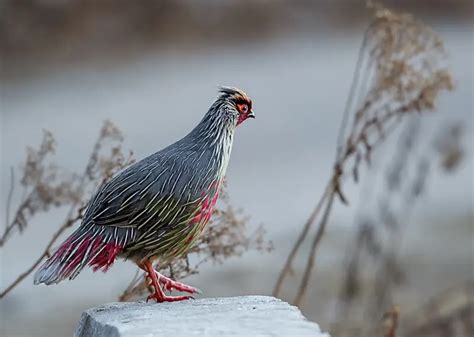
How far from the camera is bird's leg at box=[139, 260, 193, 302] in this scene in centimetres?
519

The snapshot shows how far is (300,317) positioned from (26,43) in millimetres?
10613

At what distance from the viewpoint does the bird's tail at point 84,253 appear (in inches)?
198

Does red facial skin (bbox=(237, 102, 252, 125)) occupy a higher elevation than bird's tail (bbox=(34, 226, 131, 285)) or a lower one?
higher

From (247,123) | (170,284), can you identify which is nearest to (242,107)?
(170,284)

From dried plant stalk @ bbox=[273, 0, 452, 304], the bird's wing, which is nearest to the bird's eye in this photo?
the bird's wing

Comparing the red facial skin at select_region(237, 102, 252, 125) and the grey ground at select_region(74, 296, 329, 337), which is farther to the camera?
the red facial skin at select_region(237, 102, 252, 125)

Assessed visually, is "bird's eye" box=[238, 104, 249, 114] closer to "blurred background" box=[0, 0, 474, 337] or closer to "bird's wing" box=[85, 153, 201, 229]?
"bird's wing" box=[85, 153, 201, 229]

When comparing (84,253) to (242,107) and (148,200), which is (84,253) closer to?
(148,200)

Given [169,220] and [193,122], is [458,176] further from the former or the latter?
[169,220]

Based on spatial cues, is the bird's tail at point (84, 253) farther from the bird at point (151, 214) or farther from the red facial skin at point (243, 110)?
the red facial skin at point (243, 110)

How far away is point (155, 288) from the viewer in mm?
5219

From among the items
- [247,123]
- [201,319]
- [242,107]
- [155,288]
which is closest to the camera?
[201,319]

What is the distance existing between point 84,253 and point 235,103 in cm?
91

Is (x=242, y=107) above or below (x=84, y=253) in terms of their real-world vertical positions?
above
